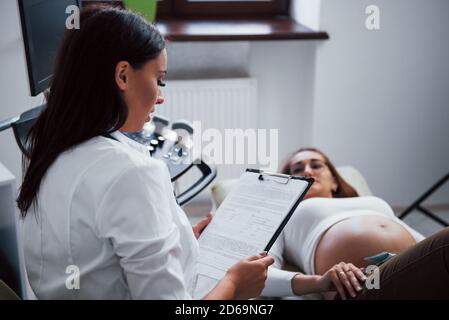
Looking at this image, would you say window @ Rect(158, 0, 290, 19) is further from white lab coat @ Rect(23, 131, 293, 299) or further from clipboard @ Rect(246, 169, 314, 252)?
white lab coat @ Rect(23, 131, 293, 299)

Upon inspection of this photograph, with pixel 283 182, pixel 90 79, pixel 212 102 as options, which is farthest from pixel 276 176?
pixel 212 102

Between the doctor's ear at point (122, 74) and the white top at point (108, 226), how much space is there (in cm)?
10

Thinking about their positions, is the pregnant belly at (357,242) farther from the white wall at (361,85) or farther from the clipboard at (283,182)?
the white wall at (361,85)

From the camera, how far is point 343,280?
1.53 m

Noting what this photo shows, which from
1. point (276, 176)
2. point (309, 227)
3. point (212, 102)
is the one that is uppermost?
point (276, 176)

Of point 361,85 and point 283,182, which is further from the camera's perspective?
point 361,85

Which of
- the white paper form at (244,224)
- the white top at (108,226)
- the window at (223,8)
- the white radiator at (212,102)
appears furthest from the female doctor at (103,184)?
the window at (223,8)

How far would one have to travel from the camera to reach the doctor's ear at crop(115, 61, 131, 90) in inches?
40.8

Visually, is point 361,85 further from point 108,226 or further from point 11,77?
point 108,226

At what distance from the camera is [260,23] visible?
9.67ft

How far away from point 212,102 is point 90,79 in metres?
1.81

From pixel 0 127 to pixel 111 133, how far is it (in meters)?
0.65

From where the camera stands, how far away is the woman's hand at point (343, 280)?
1.51 meters
